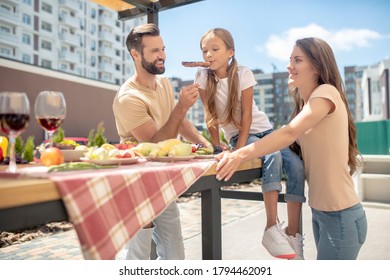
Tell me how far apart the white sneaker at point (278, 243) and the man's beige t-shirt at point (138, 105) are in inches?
34.9

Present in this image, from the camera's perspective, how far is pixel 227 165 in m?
1.50

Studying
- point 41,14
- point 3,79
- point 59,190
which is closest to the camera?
point 59,190

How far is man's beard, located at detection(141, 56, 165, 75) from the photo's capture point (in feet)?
7.86

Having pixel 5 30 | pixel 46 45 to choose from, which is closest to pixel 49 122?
pixel 5 30

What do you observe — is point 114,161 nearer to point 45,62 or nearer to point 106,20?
point 45,62

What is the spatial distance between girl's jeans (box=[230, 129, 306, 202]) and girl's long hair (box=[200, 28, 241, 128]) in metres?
0.39

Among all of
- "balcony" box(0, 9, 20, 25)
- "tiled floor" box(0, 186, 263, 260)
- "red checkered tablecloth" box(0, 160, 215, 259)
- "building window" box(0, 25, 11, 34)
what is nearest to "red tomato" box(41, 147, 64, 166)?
"red checkered tablecloth" box(0, 160, 215, 259)

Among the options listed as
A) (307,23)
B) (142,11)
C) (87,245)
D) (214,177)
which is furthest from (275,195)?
(307,23)

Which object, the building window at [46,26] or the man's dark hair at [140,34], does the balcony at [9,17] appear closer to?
the building window at [46,26]

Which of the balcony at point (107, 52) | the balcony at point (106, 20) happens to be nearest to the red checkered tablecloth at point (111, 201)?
the balcony at point (107, 52)

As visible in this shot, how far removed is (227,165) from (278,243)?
0.52m

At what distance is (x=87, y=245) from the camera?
902mm

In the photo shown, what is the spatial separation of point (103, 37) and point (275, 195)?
54.5m
